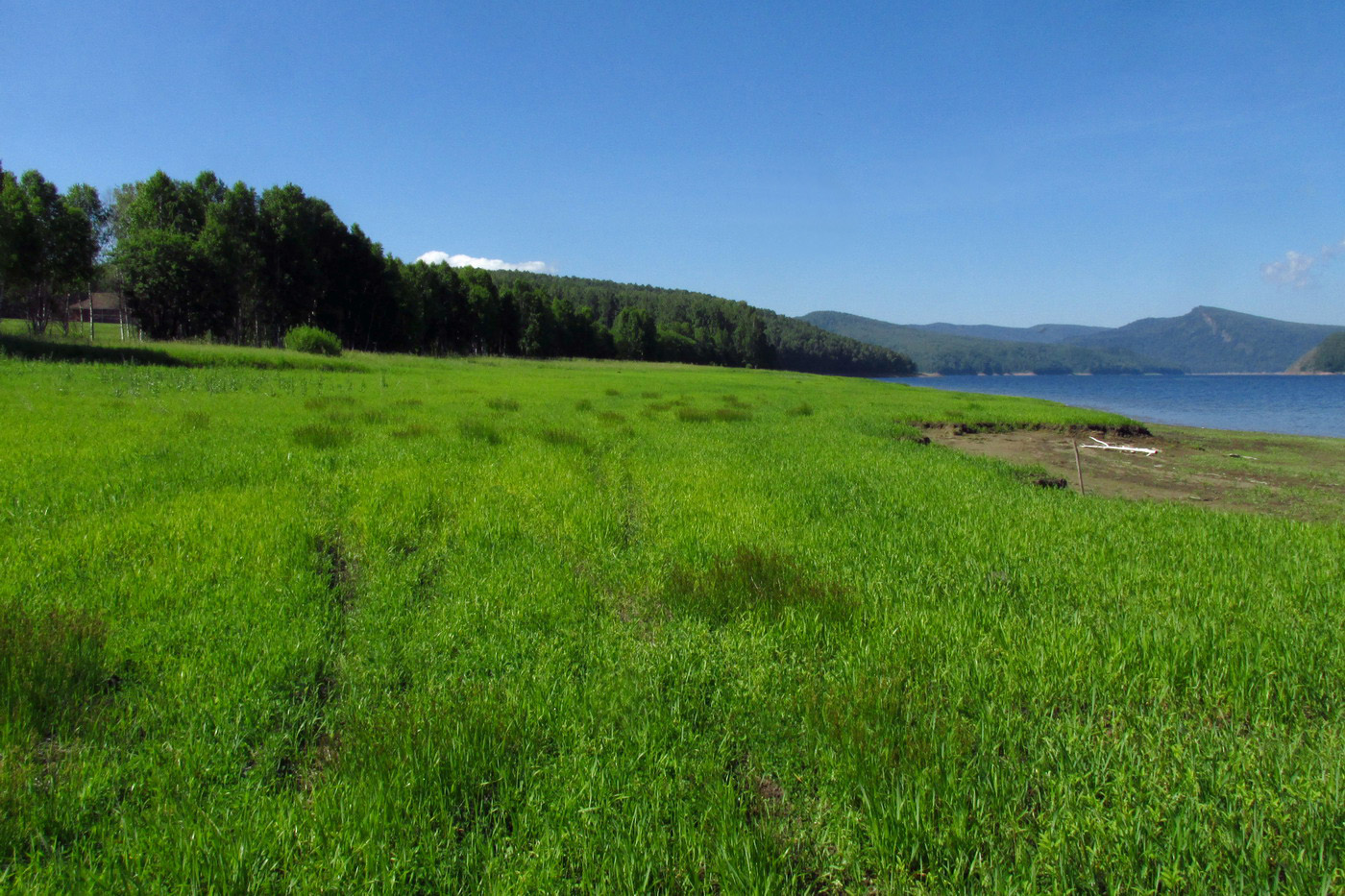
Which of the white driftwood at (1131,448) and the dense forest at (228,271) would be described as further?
the dense forest at (228,271)

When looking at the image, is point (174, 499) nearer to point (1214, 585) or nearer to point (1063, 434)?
point (1214, 585)

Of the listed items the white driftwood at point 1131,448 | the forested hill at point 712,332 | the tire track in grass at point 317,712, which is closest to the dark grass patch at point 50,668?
the tire track in grass at point 317,712

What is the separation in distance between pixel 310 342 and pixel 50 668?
42.9m

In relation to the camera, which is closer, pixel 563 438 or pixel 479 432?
pixel 563 438

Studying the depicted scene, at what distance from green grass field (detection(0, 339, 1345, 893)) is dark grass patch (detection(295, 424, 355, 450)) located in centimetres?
307

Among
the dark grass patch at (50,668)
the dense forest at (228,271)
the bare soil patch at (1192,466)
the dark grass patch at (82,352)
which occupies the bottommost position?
the dark grass patch at (50,668)

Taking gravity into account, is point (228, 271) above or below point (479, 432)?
above

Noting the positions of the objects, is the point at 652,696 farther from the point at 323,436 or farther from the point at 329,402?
the point at 329,402

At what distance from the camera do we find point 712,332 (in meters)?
149

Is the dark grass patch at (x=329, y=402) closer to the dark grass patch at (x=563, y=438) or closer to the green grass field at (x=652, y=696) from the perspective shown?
the dark grass patch at (x=563, y=438)

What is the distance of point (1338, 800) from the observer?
238cm

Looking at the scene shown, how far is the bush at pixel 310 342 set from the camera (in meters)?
39.6

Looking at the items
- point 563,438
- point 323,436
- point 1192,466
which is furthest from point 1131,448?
point 323,436

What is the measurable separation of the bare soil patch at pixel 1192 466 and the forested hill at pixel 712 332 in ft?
340
